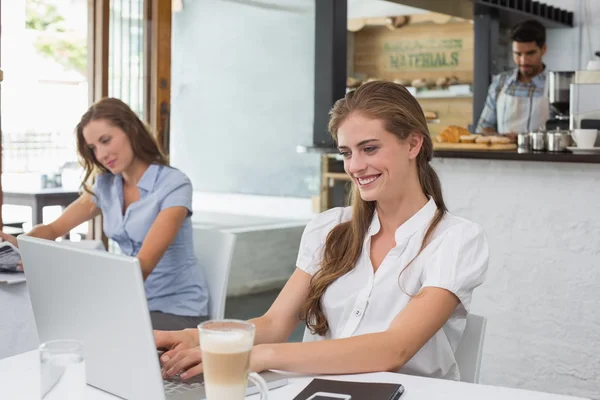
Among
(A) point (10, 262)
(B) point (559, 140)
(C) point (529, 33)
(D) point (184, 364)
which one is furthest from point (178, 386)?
(C) point (529, 33)

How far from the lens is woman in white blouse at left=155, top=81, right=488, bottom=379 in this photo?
1657mm

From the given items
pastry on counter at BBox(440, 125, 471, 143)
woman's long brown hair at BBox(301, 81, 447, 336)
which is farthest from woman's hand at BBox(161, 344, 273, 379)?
pastry on counter at BBox(440, 125, 471, 143)

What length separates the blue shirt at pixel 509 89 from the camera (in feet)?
17.4

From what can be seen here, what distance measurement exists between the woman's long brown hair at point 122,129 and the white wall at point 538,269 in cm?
138

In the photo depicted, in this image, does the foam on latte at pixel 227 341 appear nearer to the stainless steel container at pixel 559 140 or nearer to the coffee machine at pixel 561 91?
the stainless steel container at pixel 559 140

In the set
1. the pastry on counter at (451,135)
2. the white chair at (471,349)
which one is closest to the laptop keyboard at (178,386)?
the white chair at (471,349)

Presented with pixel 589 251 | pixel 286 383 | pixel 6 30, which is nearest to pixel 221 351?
pixel 286 383

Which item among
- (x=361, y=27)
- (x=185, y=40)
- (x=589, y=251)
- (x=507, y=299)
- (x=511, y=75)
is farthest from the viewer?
(x=361, y=27)

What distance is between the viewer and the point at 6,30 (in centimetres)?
363

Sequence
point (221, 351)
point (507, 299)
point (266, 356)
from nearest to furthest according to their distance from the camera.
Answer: point (221, 351) < point (266, 356) < point (507, 299)

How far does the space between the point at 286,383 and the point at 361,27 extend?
5889 millimetres

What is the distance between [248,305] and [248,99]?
4.33ft

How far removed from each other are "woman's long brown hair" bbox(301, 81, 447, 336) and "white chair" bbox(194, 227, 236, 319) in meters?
0.65

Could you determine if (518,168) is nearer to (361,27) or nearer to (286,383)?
(286,383)
